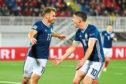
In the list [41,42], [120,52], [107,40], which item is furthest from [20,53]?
[41,42]

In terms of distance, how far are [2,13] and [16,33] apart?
184cm

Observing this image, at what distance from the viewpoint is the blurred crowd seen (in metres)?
29.7

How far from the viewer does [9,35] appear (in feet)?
96.6

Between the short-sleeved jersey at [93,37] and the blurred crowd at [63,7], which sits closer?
the short-sleeved jersey at [93,37]

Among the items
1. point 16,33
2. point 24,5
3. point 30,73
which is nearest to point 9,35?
point 16,33

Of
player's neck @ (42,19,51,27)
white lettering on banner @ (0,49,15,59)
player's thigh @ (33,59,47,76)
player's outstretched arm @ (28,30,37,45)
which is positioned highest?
player's neck @ (42,19,51,27)

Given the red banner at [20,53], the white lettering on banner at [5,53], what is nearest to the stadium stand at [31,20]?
the red banner at [20,53]

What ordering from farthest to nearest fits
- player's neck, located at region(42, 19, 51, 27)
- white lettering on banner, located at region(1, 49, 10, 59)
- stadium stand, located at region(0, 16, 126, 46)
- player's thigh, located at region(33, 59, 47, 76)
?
stadium stand, located at region(0, 16, 126, 46)
white lettering on banner, located at region(1, 49, 10, 59)
player's neck, located at region(42, 19, 51, 27)
player's thigh, located at region(33, 59, 47, 76)

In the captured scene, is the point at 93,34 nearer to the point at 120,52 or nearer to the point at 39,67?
the point at 39,67

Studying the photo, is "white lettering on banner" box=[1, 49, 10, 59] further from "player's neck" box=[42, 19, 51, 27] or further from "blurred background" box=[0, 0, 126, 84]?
"player's neck" box=[42, 19, 51, 27]

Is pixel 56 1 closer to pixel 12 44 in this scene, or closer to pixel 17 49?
pixel 12 44

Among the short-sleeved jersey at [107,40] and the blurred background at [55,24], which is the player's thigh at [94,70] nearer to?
the short-sleeved jersey at [107,40]

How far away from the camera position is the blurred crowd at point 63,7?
2967 centimetres

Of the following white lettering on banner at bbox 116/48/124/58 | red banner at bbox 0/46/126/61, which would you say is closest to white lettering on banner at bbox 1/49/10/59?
red banner at bbox 0/46/126/61
